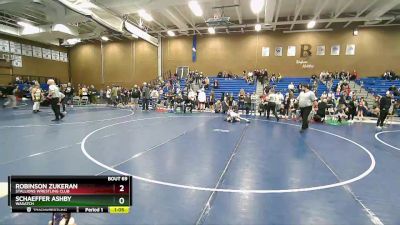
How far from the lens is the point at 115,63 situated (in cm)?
2970

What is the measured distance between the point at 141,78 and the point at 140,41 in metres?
4.34

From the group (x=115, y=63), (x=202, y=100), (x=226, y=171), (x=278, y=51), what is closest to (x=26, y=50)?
(x=115, y=63)

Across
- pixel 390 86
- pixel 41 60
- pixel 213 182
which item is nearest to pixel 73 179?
pixel 213 182

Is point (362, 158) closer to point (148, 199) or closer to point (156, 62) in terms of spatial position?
point (148, 199)

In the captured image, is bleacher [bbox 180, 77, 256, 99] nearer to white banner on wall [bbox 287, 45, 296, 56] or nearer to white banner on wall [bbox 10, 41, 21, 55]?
white banner on wall [bbox 287, 45, 296, 56]

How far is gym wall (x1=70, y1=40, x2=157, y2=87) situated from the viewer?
93.1ft

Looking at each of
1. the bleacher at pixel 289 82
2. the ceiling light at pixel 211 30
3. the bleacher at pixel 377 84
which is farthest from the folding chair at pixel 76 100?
the bleacher at pixel 377 84

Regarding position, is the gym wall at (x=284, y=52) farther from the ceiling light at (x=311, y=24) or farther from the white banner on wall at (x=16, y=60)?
the white banner on wall at (x=16, y=60)

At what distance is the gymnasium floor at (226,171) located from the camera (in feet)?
9.98
